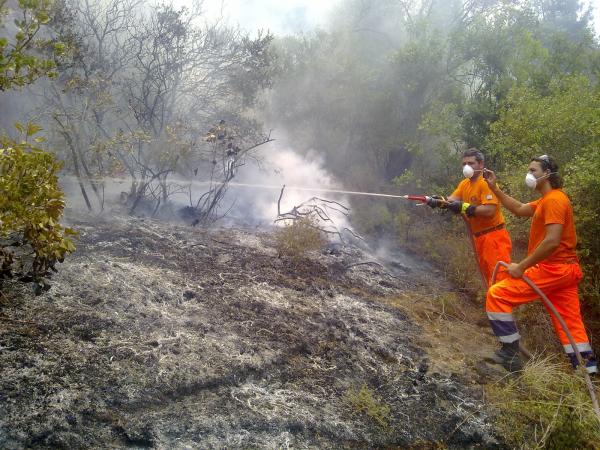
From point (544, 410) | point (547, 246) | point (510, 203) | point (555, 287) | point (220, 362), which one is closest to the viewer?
point (544, 410)

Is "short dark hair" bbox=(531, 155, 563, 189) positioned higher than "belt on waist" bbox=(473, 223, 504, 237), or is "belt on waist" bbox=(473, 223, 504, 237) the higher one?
"short dark hair" bbox=(531, 155, 563, 189)

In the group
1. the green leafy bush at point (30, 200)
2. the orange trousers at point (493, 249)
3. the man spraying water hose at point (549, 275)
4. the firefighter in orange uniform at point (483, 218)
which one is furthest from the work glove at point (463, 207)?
the green leafy bush at point (30, 200)

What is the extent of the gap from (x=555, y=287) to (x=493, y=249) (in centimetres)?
99

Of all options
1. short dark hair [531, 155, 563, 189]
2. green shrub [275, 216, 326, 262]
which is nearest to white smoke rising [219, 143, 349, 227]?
green shrub [275, 216, 326, 262]

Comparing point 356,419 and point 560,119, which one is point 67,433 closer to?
point 356,419

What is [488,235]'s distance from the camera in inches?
182

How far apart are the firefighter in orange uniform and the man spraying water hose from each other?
0.70 m

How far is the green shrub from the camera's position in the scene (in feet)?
20.7

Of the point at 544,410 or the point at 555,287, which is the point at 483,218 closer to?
the point at 555,287

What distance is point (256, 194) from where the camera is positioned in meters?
10.3

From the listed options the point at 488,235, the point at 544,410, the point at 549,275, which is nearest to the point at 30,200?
the point at 544,410

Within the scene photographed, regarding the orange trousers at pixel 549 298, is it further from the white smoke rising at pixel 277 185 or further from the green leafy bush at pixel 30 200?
the white smoke rising at pixel 277 185

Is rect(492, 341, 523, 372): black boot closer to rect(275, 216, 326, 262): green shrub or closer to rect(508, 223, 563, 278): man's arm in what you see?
rect(508, 223, 563, 278): man's arm

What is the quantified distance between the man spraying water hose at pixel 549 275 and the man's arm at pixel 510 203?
32 cm
